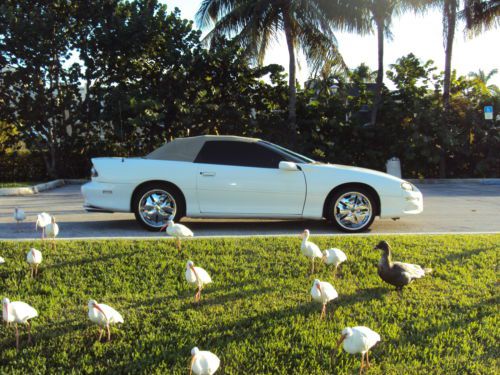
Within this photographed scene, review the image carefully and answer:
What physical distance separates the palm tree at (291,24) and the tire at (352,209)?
36.1 feet

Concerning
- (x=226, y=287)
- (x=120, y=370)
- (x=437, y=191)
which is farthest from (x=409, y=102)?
(x=120, y=370)

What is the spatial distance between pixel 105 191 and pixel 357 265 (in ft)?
12.8

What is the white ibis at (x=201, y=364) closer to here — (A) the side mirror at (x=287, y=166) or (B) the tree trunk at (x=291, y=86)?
(A) the side mirror at (x=287, y=166)

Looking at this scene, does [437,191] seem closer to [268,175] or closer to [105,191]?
[268,175]

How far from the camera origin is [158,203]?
7590 millimetres

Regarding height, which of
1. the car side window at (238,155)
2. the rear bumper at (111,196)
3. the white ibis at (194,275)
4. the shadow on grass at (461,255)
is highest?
the car side window at (238,155)

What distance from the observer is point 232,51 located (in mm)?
18312

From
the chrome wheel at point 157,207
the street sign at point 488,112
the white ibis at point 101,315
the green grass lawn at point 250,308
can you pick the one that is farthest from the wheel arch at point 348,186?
the street sign at point 488,112

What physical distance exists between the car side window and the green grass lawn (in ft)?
5.78

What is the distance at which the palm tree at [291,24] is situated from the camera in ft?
59.4

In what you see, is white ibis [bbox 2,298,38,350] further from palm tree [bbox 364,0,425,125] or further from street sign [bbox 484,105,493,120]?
street sign [bbox 484,105,493,120]

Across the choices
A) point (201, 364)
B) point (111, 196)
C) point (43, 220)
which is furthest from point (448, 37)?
point (201, 364)

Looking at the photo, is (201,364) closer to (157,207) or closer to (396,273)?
(396,273)

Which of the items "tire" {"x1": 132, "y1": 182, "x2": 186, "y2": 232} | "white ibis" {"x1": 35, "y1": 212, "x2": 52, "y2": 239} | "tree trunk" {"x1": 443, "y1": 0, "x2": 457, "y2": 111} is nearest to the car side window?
"tire" {"x1": 132, "y1": 182, "x2": 186, "y2": 232}
